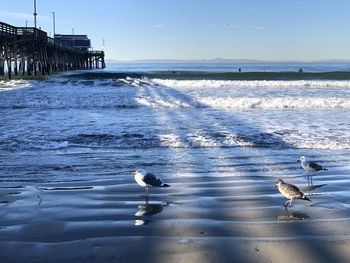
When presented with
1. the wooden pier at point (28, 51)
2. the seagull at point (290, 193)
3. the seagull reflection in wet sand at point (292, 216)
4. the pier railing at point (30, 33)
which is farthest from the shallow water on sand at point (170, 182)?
the pier railing at point (30, 33)

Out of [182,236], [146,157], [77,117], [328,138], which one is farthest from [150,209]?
[77,117]

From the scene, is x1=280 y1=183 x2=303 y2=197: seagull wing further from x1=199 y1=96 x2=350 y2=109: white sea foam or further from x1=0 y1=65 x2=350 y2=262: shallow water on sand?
x1=199 y1=96 x2=350 y2=109: white sea foam

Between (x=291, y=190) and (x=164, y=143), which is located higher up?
(x=291, y=190)

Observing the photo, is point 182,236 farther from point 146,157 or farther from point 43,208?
point 146,157

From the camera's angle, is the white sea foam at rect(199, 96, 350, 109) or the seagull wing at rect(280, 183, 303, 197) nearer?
the seagull wing at rect(280, 183, 303, 197)

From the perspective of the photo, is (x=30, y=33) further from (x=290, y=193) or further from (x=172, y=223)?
(x=172, y=223)

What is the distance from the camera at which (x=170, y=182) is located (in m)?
6.03

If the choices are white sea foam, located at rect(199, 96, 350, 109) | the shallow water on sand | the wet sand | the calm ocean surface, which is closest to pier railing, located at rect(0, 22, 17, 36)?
the calm ocean surface

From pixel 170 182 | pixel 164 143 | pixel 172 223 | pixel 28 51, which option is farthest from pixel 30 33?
pixel 172 223

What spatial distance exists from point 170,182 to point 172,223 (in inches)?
68.1

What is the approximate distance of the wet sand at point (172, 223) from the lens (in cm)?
354

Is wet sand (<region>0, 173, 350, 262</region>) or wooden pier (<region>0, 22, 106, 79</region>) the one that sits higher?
wooden pier (<region>0, 22, 106, 79</region>)

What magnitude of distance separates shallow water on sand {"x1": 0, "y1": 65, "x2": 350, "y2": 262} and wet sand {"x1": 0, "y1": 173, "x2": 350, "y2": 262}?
0.01 meters

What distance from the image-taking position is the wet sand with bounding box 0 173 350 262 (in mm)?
3545
